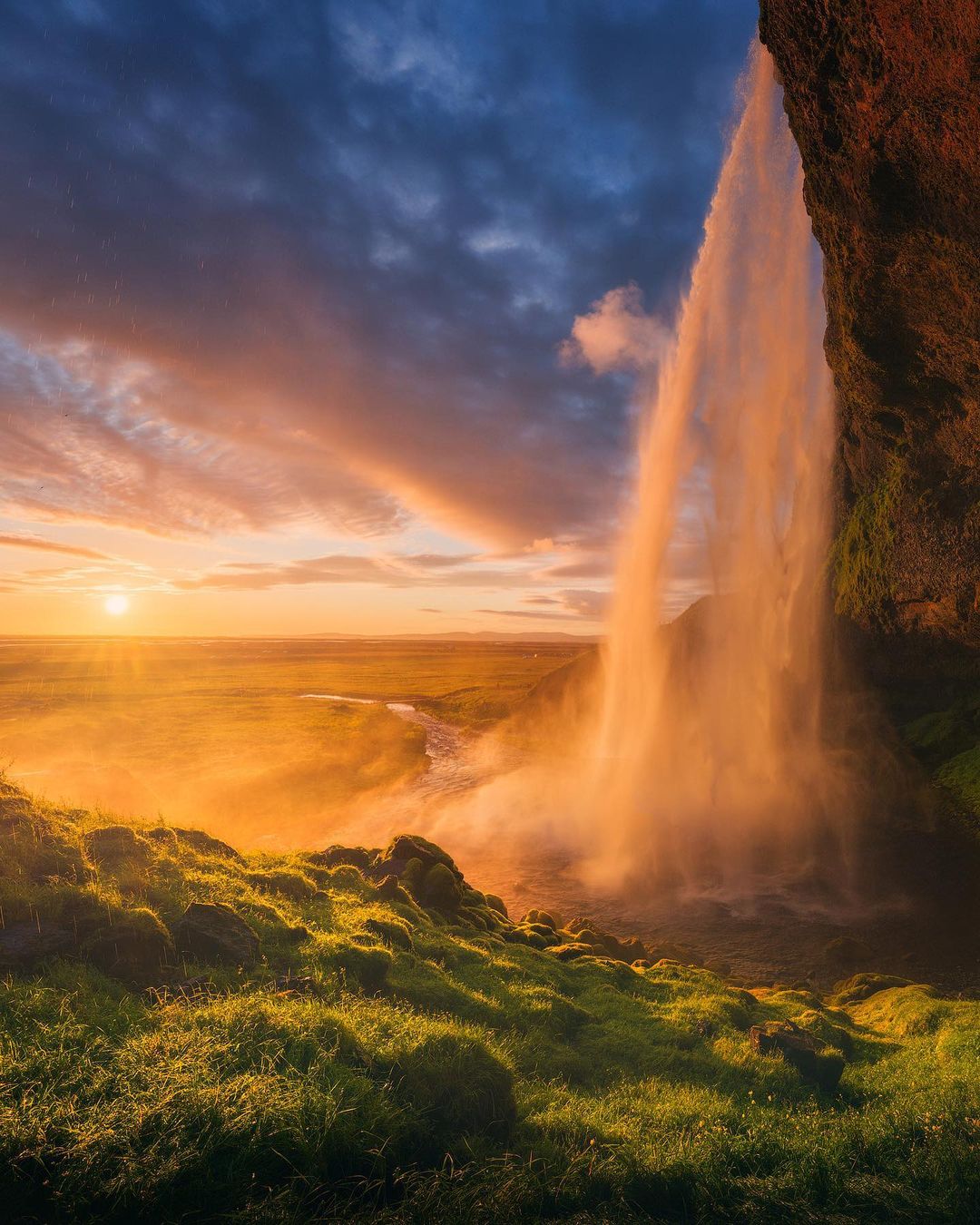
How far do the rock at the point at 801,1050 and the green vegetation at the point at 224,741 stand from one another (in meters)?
18.1

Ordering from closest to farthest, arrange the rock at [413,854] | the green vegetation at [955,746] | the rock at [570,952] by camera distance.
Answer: the rock at [570,952], the rock at [413,854], the green vegetation at [955,746]

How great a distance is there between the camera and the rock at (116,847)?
1244 cm

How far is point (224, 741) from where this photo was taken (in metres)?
53.5

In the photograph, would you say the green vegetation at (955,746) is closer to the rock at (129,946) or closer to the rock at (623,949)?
the rock at (623,949)

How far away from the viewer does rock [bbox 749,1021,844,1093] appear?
9836 millimetres

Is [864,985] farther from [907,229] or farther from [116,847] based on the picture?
[116,847]

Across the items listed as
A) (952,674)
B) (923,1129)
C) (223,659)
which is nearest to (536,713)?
(952,674)

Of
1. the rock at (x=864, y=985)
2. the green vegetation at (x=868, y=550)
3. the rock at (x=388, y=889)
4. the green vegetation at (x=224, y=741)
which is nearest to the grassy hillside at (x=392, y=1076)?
the rock at (x=864, y=985)

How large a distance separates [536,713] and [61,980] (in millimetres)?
49534

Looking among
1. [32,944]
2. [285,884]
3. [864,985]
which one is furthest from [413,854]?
[864,985]

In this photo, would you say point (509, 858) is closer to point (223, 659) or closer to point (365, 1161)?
point (365, 1161)

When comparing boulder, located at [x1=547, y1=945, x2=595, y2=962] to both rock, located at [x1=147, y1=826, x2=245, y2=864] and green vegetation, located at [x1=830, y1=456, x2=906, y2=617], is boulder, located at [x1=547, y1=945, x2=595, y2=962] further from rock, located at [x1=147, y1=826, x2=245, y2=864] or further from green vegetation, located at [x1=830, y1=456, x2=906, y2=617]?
green vegetation, located at [x1=830, y1=456, x2=906, y2=617]

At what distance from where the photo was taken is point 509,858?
2747 centimetres

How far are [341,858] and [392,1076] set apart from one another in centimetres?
1188
